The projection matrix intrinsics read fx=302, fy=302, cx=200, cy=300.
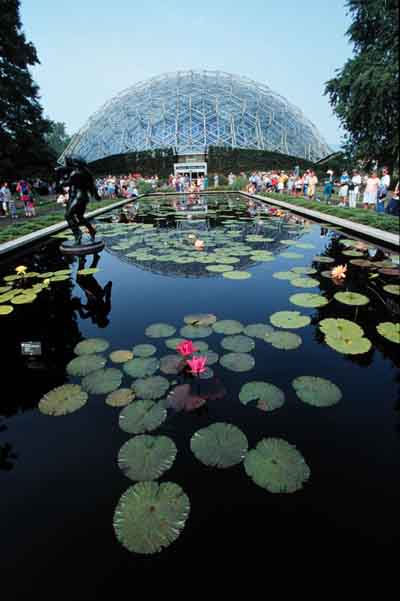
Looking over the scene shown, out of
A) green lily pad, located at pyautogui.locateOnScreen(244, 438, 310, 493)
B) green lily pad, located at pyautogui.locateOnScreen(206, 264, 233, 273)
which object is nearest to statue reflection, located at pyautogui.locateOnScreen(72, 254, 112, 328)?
green lily pad, located at pyautogui.locateOnScreen(206, 264, 233, 273)

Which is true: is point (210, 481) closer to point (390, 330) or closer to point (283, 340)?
Answer: point (283, 340)

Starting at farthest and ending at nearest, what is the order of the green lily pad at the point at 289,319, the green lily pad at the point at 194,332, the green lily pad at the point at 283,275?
→ 1. the green lily pad at the point at 283,275
2. the green lily pad at the point at 289,319
3. the green lily pad at the point at 194,332

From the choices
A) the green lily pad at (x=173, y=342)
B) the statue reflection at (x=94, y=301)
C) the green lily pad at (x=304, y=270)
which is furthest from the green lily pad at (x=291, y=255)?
the green lily pad at (x=173, y=342)

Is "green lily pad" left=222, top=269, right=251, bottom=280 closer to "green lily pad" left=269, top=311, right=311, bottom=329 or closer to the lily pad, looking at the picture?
"green lily pad" left=269, top=311, right=311, bottom=329

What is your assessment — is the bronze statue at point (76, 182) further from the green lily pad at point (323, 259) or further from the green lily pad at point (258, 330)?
the green lily pad at point (258, 330)

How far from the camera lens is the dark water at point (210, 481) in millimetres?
1172

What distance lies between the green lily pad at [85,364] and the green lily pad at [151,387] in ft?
1.47

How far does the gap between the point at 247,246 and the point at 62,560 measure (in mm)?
5984

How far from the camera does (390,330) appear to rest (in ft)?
9.25

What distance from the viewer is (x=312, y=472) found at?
1.53 metres

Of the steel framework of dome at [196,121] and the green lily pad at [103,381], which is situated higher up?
the steel framework of dome at [196,121]

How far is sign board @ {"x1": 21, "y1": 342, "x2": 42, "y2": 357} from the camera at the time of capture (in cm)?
263

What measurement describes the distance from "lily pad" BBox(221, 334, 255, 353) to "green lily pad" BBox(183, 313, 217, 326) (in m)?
0.38

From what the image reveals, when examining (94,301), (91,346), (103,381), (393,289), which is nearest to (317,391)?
(103,381)
